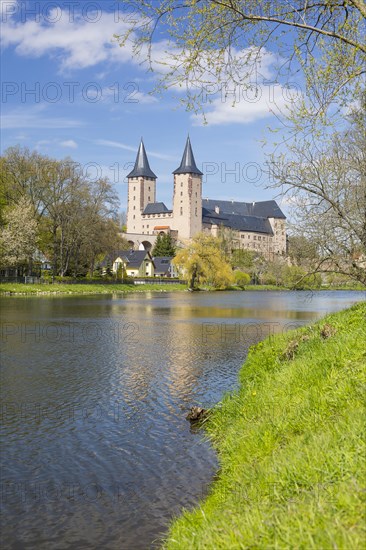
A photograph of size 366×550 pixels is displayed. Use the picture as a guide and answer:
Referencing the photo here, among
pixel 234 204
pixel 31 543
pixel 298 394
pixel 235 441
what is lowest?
pixel 31 543

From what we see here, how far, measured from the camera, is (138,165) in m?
173

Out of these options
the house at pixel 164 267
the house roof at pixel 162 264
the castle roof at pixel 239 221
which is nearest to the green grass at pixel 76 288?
the house at pixel 164 267

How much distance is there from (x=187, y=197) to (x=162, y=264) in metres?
38.0

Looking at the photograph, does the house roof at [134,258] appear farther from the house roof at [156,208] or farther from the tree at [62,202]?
the house roof at [156,208]

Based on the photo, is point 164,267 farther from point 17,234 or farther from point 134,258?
point 17,234

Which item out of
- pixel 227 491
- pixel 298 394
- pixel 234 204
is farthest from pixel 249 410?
pixel 234 204

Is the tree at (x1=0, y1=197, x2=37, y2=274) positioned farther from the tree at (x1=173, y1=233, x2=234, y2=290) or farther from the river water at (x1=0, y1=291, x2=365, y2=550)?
the river water at (x1=0, y1=291, x2=365, y2=550)

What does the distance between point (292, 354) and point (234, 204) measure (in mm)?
179864

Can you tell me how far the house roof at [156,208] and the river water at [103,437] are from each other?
150 m

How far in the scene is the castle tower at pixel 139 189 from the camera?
566 ft

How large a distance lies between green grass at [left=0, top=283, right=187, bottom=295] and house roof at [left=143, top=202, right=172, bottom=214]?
84.9m

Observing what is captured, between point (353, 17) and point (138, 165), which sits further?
point (138, 165)

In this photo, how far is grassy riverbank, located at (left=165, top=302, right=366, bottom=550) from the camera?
4.00 meters

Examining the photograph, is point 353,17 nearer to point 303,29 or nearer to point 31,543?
point 303,29
